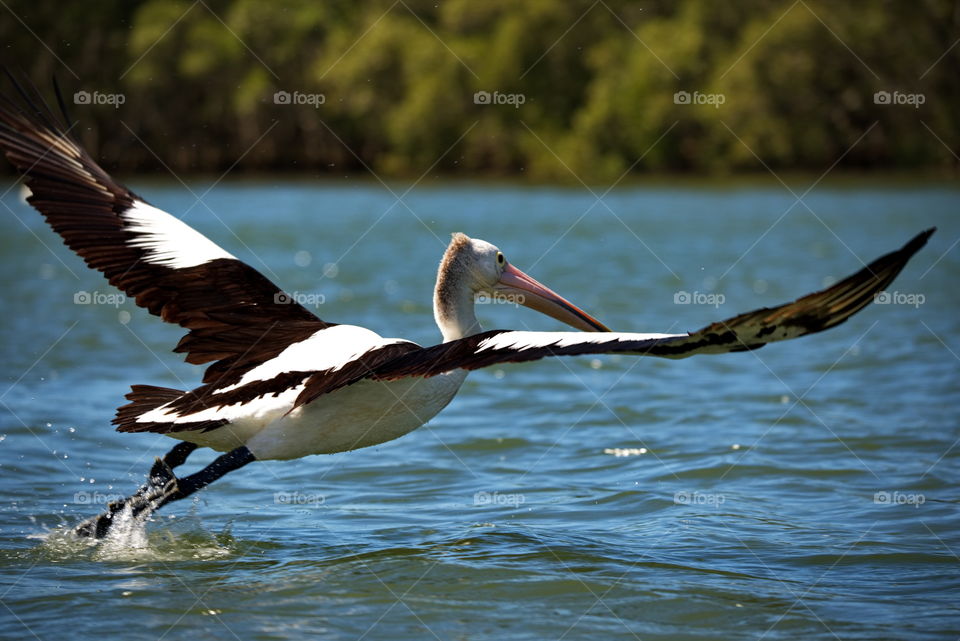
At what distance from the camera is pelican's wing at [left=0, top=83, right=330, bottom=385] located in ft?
21.8

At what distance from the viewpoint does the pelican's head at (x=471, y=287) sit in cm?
676

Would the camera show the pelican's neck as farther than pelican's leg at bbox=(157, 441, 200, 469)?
Yes

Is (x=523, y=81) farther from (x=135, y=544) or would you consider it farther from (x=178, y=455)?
(x=135, y=544)

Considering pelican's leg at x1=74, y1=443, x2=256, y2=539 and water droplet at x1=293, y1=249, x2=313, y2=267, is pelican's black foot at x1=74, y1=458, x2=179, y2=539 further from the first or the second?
water droplet at x1=293, y1=249, x2=313, y2=267

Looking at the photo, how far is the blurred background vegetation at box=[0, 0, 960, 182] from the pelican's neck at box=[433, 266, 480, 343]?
37.7 meters

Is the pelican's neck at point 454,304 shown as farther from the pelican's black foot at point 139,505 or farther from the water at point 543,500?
the pelican's black foot at point 139,505

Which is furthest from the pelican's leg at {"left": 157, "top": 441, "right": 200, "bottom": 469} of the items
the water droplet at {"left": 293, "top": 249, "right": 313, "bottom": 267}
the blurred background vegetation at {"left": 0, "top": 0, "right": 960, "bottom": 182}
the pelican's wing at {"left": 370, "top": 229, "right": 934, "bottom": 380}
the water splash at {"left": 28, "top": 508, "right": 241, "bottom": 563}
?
the blurred background vegetation at {"left": 0, "top": 0, "right": 960, "bottom": 182}

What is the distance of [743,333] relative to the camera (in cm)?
474

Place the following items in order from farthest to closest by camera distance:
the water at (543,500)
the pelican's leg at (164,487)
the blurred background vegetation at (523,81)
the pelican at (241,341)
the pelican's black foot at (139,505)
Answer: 1. the blurred background vegetation at (523,81)
2. the pelican's black foot at (139,505)
3. the pelican's leg at (164,487)
4. the pelican at (241,341)
5. the water at (543,500)

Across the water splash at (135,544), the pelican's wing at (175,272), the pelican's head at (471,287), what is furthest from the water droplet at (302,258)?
the water splash at (135,544)

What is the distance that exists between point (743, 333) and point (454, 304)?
233 centimetres

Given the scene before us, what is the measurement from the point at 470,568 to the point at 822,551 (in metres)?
1.88

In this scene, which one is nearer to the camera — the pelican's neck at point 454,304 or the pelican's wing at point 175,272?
the pelican's wing at point 175,272

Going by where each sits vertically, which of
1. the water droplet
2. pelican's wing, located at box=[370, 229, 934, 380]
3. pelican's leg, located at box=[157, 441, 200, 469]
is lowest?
pelican's leg, located at box=[157, 441, 200, 469]
